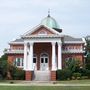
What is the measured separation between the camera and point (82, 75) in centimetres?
6322

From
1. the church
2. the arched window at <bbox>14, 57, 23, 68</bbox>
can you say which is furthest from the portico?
the arched window at <bbox>14, 57, 23, 68</bbox>

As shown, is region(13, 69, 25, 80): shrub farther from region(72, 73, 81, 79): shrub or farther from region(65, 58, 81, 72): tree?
region(72, 73, 81, 79): shrub

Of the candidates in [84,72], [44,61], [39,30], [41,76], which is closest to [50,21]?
[44,61]

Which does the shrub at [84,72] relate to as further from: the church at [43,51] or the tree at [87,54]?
the tree at [87,54]

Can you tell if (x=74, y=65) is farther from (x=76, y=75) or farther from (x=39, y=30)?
(x=39, y=30)

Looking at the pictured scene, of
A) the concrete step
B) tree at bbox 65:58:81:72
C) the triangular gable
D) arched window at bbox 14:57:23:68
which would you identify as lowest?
the concrete step

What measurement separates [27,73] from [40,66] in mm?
5914

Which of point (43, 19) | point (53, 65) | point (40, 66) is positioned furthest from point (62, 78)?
point (43, 19)

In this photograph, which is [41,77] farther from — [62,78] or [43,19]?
[43,19]

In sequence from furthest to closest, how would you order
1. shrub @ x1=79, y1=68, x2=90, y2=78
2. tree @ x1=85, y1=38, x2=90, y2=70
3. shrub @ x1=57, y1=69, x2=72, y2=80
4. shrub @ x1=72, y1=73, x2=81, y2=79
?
tree @ x1=85, y1=38, x2=90, y2=70 < shrub @ x1=79, y1=68, x2=90, y2=78 < shrub @ x1=57, y1=69, x2=72, y2=80 < shrub @ x1=72, y1=73, x2=81, y2=79

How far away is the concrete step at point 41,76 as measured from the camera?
63266 mm

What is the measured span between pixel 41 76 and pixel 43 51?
5826mm

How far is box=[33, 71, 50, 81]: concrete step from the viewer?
63.3 m

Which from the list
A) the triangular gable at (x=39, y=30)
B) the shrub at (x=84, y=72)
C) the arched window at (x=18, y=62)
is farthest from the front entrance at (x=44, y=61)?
the shrub at (x=84, y=72)
